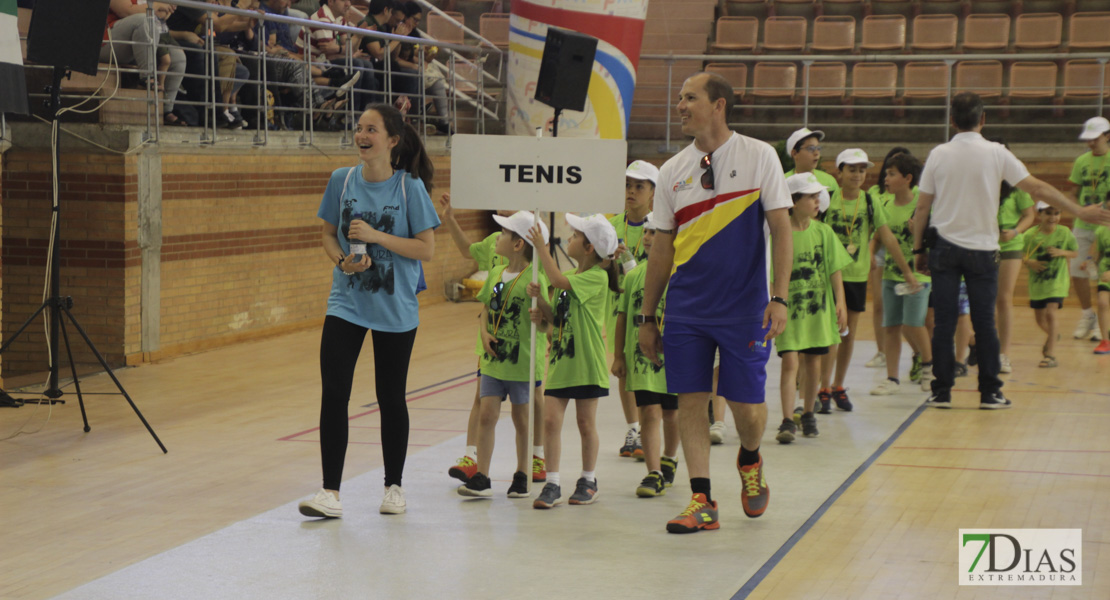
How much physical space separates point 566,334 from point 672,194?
95 cm

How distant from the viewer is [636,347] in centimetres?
638

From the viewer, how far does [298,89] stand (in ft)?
43.3

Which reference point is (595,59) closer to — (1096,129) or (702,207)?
(1096,129)

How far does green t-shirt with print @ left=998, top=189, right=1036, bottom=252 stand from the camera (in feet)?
33.0

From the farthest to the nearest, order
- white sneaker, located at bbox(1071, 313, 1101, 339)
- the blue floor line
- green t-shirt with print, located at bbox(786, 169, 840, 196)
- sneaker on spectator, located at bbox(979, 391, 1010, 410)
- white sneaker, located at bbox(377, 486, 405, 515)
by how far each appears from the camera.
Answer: white sneaker, located at bbox(1071, 313, 1101, 339) → green t-shirt with print, located at bbox(786, 169, 840, 196) → sneaker on spectator, located at bbox(979, 391, 1010, 410) → white sneaker, located at bbox(377, 486, 405, 515) → the blue floor line

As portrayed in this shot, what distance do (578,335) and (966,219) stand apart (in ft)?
12.4

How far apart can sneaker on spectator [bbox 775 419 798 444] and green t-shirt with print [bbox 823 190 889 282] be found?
75.9 inches

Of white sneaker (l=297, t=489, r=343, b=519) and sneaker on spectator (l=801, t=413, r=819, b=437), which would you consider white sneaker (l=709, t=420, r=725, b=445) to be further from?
white sneaker (l=297, t=489, r=343, b=519)

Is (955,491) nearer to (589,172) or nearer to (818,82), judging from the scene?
(589,172)

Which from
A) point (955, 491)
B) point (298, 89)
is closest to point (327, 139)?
point (298, 89)

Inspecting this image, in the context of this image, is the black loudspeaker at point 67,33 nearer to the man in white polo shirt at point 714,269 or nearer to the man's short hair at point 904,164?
the man in white polo shirt at point 714,269

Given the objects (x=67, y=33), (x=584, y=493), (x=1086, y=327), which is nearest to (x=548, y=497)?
(x=584, y=493)

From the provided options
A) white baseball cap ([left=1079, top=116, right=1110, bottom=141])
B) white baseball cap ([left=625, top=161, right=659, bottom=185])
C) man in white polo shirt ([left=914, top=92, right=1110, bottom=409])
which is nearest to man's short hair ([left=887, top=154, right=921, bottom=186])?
man in white polo shirt ([left=914, top=92, right=1110, bottom=409])

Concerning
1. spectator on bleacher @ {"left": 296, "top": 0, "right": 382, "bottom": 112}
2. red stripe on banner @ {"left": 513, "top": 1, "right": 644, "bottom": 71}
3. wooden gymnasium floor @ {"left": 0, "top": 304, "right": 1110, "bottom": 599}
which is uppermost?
red stripe on banner @ {"left": 513, "top": 1, "right": 644, "bottom": 71}
